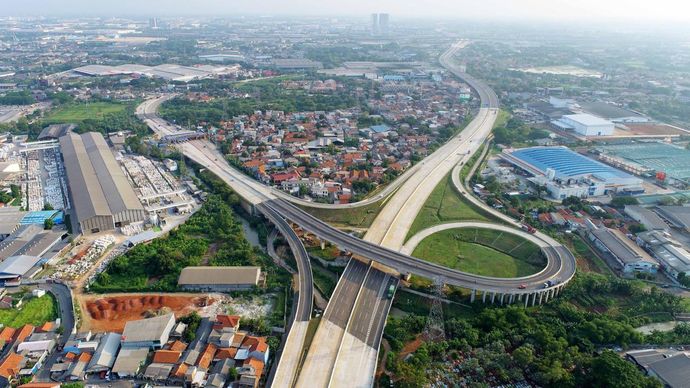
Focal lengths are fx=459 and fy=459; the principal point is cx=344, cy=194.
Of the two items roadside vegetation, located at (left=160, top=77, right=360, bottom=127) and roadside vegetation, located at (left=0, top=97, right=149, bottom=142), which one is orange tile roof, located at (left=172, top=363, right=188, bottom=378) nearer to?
roadside vegetation, located at (left=0, top=97, right=149, bottom=142)

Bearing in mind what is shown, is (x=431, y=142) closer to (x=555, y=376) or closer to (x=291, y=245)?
(x=291, y=245)

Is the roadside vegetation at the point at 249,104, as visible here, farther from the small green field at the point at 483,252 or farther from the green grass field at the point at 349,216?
the small green field at the point at 483,252

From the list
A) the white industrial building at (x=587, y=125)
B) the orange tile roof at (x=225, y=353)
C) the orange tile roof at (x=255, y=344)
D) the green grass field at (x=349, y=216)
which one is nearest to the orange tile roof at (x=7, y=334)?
the orange tile roof at (x=225, y=353)

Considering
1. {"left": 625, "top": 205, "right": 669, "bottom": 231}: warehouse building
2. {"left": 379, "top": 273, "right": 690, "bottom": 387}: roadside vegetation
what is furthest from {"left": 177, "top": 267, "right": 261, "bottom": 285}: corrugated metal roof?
{"left": 625, "top": 205, "right": 669, "bottom": 231}: warehouse building

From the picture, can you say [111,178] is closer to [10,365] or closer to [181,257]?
[181,257]

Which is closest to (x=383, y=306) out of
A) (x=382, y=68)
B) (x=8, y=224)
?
(x=8, y=224)

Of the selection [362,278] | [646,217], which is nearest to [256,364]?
[362,278]
